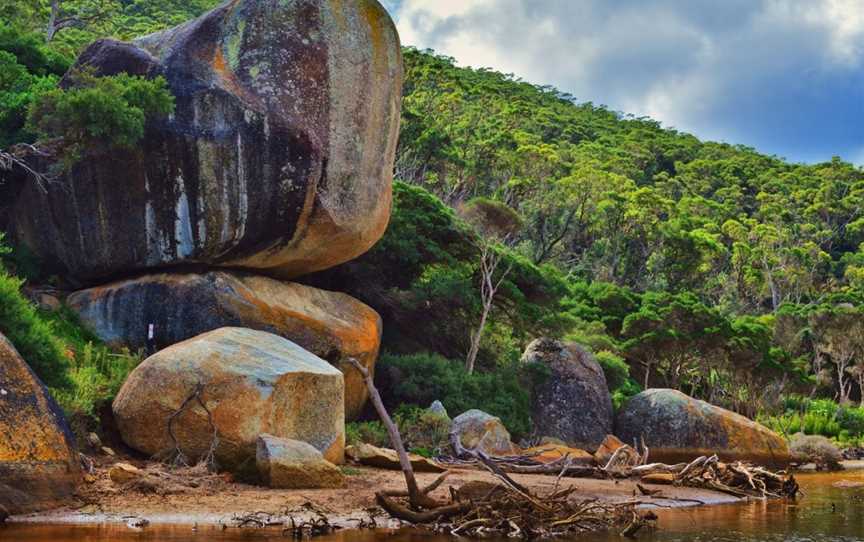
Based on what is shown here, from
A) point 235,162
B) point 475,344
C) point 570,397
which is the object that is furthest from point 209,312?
point 570,397

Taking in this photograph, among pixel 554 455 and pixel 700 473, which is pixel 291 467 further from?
pixel 554 455

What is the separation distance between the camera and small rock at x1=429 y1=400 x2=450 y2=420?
21938 millimetres

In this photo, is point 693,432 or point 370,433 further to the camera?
point 693,432

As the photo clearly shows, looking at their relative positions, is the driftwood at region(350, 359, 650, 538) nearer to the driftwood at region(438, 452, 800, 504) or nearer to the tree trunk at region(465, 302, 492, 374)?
the driftwood at region(438, 452, 800, 504)

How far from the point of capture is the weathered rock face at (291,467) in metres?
13.7

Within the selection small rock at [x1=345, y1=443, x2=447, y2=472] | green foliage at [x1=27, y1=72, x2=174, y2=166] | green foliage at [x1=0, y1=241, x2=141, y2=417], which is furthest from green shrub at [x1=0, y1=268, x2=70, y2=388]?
small rock at [x1=345, y1=443, x2=447, y2=472]

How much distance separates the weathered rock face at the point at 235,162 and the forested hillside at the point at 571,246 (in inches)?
60.1

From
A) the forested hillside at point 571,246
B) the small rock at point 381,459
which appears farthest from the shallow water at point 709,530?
the forested hillside at point 571,246

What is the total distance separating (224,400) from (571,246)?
44702 millimetres

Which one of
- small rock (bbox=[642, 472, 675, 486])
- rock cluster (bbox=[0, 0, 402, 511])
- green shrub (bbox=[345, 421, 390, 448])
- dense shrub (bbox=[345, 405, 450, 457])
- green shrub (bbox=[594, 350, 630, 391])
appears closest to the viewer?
small rock (bbox=[642, 472, 675, 486])

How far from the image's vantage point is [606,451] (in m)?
22.9

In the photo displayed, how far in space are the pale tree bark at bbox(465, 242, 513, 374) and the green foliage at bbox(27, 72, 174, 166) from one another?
421 inches

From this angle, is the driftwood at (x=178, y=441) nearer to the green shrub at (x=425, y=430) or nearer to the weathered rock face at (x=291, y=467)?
the weathered rock face at (x=291, y=467)

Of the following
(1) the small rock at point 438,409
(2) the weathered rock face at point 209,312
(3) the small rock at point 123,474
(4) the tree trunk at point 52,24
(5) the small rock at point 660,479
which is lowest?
(5) the small rock at point 660,479
